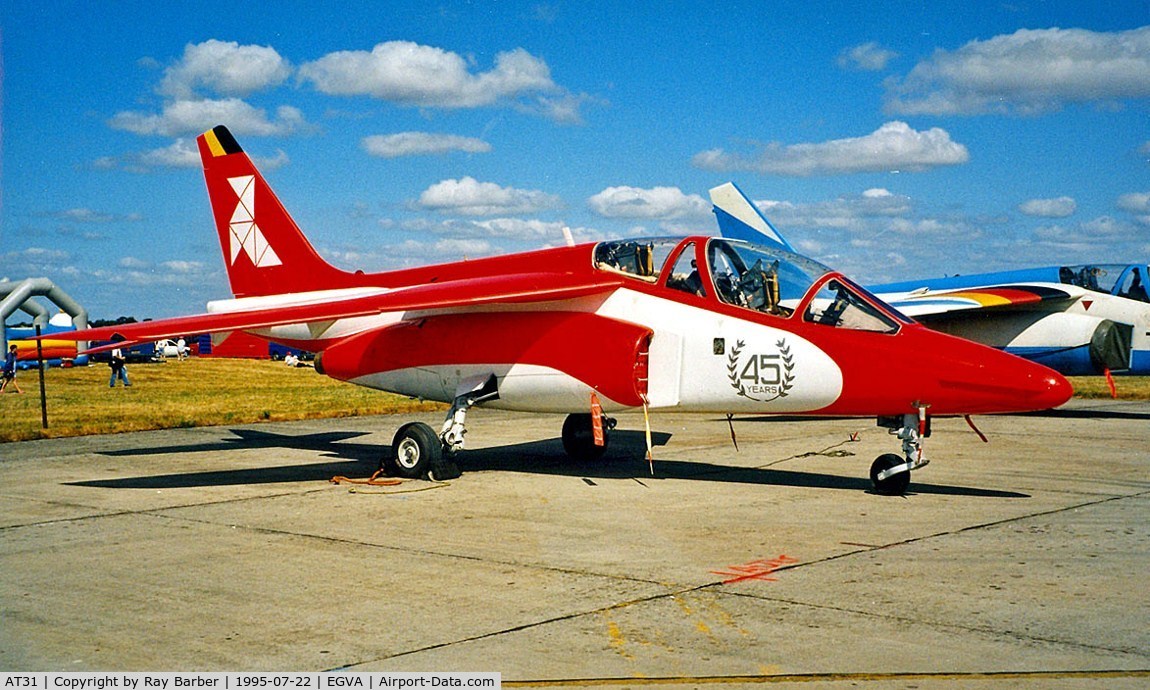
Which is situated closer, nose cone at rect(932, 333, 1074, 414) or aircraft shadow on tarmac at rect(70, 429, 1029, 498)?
nose cone at rect(932, 333, 1074, 414)

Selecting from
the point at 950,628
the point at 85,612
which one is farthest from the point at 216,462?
the point at 950,628

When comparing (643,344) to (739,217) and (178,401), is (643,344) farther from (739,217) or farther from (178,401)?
(178,401)

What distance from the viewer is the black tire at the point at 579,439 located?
1470cm

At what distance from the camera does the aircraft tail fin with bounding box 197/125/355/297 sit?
15.7 metres

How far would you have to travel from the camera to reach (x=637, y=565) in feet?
26.1

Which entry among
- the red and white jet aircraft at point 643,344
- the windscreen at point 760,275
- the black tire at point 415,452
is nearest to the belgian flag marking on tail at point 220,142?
the red and white jet aircraft at point 643,344

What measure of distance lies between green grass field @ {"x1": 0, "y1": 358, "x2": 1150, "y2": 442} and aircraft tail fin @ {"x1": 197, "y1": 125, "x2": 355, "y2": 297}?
19.4 feet

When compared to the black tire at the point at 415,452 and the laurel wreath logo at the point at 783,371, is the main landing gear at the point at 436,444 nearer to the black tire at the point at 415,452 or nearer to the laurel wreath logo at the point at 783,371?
the black tire at the point at 415,452

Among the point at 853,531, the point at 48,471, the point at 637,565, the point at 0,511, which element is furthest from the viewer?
the point at 48,471

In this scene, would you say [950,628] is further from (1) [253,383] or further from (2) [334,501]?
(1) [253,383]

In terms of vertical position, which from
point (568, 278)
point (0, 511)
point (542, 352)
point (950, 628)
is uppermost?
point (568, 278)

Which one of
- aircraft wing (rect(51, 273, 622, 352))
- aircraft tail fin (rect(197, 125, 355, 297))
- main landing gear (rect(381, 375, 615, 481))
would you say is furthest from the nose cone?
aircraft tail fin (rect(197, 125, 355, 297))

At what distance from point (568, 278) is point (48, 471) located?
743 cm

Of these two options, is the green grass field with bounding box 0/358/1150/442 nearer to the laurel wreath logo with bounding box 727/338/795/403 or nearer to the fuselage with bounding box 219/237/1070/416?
the fuselage with bounding box 219/237/1070/416
